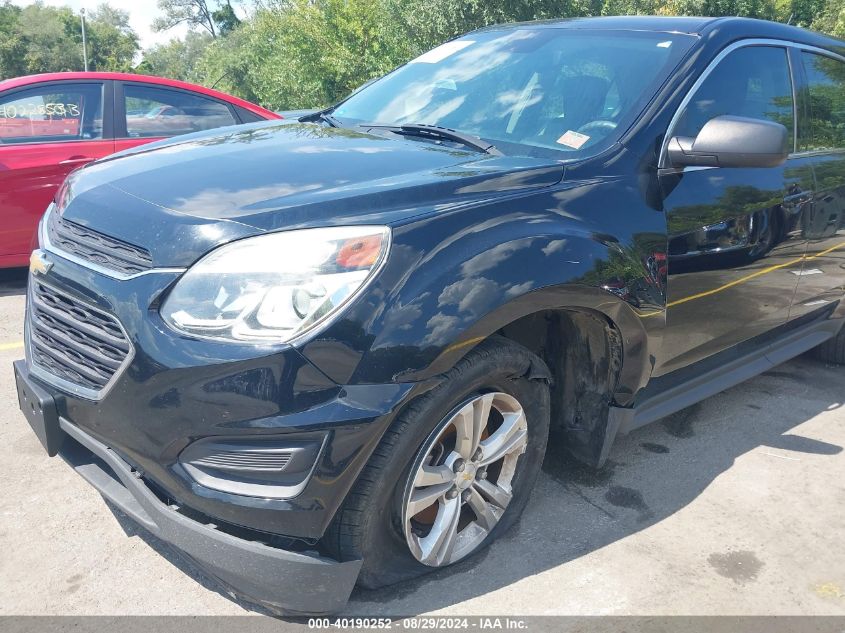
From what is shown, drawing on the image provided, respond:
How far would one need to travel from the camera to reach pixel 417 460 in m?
2.23

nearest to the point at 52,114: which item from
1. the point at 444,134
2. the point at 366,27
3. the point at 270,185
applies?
the point at 444,134

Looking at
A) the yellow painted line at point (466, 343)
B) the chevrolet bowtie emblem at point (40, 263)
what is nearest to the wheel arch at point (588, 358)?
the yellow painted line at point (466, 343)

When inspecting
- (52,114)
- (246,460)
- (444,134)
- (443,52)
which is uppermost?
(443,52)

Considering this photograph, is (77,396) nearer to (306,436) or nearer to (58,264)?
(58,264)

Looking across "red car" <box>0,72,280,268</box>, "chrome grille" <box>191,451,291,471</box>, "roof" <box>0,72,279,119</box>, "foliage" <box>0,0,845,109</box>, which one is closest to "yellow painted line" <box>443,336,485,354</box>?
"chrome grille" <box>191,451,291,471</box>

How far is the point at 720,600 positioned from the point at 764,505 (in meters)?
0.74

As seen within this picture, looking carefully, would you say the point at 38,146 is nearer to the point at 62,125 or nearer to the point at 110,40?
the point at 62,125

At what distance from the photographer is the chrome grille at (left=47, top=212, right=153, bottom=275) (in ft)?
7.02

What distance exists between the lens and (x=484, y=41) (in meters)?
3.69

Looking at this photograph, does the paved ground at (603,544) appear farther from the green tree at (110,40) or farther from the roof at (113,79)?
the green tree at (110,40)

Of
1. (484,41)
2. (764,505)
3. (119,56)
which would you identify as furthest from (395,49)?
(119,56)

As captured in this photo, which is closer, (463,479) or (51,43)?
(463,479)

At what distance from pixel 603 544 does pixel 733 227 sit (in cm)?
133

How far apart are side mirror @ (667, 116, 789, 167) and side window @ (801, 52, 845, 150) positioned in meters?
1.06
